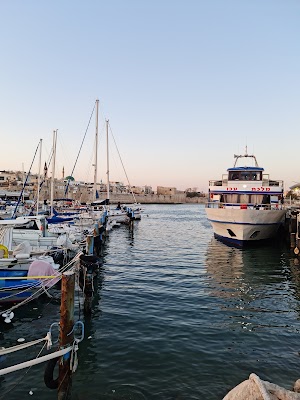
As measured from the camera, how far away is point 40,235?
19.2 meters

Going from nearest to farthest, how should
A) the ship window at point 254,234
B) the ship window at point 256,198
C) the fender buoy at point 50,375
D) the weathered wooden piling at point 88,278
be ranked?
1. the fender buoy at point 50,375
2. the weathered wooden piling at point 88,278
3. the ship window at point 254,234
4. the ship window at point 256,198

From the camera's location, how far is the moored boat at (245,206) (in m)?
24.9

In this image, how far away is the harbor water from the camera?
6.88 meters

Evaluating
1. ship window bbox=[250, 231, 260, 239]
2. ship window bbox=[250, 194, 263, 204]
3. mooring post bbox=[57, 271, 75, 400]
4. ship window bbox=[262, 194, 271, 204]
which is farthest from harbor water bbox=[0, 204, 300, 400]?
ship window bbox=[262, 194, 271, 204]

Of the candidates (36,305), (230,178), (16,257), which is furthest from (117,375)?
(230,178)

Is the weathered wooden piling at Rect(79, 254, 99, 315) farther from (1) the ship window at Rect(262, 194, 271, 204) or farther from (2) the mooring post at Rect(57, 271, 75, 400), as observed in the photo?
(1) the ship window at Rect(262, 194, 271, 204)

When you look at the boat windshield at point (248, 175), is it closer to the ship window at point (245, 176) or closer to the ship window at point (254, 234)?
the ship window at point (245, 176)

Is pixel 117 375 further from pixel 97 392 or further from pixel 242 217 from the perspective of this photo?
→ pixel 242 217

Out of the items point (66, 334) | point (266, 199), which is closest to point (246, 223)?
point (266, 199)

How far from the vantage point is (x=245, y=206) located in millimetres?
24656

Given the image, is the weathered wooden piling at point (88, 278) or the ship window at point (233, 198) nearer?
the weathered wooden piling at point (88, 278)

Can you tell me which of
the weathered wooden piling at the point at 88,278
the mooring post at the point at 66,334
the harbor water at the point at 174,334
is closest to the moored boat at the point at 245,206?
the harbor water at the point at 174,334

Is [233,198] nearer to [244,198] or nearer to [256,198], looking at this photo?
[244,198]

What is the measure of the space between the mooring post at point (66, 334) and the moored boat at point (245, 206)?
1955 centimetres
